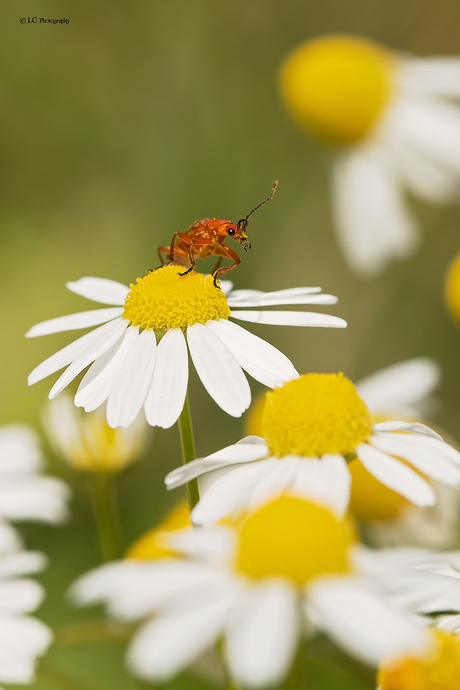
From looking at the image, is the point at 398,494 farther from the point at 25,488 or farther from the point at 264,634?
the point at 264,634

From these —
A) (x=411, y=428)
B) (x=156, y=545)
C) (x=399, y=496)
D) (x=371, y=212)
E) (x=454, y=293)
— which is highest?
(x=371, y=212)

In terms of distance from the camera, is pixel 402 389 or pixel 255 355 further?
pixel 402 389

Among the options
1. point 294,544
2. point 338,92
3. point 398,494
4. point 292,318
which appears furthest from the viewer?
point 338,92

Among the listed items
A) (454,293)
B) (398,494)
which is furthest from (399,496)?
(454,293)

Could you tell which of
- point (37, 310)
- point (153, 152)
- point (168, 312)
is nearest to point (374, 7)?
point (153, 152)

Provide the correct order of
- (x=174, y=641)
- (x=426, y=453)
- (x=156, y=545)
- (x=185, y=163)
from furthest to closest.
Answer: (x=185, y=163), (x=156, y=545), (x=426, y=453), (x=174, y=641)

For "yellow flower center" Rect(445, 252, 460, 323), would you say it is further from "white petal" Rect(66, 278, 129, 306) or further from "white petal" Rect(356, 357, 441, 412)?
"white petal" Rect(66, 278, 129, 306)

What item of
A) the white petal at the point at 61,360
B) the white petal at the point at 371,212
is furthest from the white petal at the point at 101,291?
the white petal at the point at 371,212

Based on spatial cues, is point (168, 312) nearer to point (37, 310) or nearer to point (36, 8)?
point (37, 310)

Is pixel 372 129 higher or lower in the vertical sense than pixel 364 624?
higher
